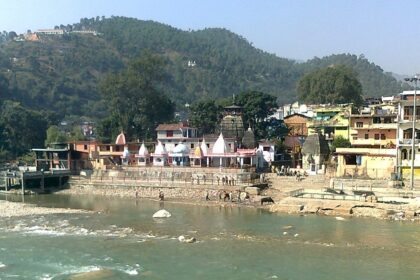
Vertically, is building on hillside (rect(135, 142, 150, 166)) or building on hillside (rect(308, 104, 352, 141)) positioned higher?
building on hillside (rect(308, 104, 352, 141))

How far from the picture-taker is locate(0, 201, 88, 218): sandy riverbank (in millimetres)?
43594

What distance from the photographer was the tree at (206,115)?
71750mm

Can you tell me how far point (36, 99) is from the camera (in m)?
138

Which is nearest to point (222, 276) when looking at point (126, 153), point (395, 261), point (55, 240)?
point (395, 261)

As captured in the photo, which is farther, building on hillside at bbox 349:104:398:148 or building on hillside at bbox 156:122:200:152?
building on hillside at bbox 156:122:200:152

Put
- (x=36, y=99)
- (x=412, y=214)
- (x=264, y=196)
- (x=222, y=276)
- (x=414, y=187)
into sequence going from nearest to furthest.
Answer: (x=222, y=276)
(x=412, y=214)
(x=414, y=187)
(x=264, y=196)
(x=36, y=99)

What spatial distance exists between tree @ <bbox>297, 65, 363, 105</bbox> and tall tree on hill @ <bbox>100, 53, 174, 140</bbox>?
24.2m

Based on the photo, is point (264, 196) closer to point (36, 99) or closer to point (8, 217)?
point (8, 217)

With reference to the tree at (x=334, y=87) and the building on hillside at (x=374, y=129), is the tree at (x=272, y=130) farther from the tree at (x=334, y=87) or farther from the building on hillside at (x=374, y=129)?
the tree at (x=334, y=87)

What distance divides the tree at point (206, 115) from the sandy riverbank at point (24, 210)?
29.0 metres

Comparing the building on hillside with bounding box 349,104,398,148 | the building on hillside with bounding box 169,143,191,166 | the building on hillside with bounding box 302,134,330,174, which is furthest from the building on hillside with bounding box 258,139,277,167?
the building on hillside with bounding box 349,104,398,148

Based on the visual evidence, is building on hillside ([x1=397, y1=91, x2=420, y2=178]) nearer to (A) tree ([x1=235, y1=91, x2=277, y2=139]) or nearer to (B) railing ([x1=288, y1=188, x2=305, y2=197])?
(B) railing ([x1=288, y1=188, x2=305, y2=197])

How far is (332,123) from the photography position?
61.8 metres

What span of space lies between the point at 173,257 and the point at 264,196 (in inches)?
779
